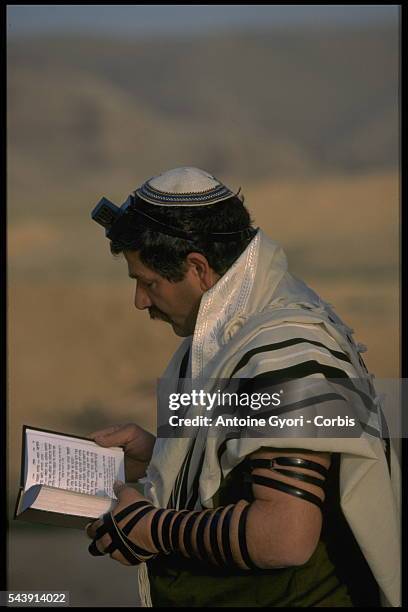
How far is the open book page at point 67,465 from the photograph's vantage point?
2.49 meters

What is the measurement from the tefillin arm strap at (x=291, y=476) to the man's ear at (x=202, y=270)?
0.56m

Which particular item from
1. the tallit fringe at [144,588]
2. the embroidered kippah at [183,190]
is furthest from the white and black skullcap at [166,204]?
the tallit fringe at [144,588]

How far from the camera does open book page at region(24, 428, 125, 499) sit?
8.17 ft

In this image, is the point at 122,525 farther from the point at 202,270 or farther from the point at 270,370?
the point at 202,270

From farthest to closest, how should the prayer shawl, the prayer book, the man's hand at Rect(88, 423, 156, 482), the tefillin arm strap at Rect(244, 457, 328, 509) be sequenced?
the man's hand at Rect(88, 423, 156, 482), the prayer book, the prayer shawl, the tefillin arm strap at Rect(244, 457, 328, 509)

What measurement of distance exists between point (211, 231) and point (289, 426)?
62 centimetres

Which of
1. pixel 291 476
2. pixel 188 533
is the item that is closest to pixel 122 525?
pixel 188 533

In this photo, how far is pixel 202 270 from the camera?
261 centimetres

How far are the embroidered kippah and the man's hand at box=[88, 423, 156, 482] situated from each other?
0.68 meters

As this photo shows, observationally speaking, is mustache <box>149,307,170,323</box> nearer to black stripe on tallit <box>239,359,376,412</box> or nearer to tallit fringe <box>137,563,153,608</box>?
black stripe on tallit <box>239,359,376,412</box>

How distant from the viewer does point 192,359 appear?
2.55m

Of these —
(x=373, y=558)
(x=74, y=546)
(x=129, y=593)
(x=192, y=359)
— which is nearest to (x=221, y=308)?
(x=192, y=359)

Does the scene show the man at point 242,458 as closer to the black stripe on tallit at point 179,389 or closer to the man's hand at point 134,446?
the black stripe on tallit at point 179,389

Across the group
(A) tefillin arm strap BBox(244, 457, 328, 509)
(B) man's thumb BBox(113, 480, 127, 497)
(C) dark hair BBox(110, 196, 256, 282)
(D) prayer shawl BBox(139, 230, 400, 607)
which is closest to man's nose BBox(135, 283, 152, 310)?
(C) dark hair BBox(110, 196, 256, 282)
